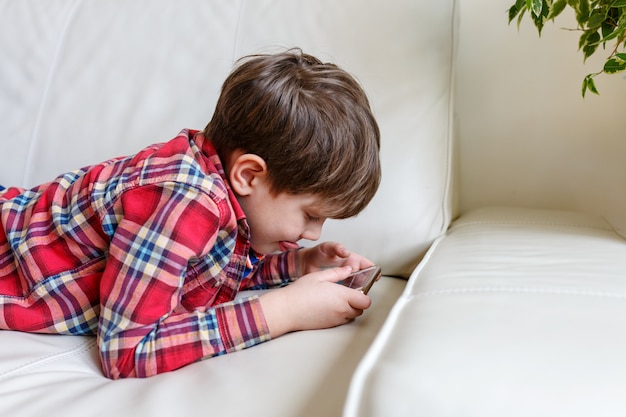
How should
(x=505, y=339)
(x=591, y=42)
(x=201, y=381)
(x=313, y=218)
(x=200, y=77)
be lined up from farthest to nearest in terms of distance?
(x=200, y=77) < (x=591, y=42) < (x=313, y=218) < (x=201, y=381) < (x=505, y=339)

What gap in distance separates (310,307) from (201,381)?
18 cm

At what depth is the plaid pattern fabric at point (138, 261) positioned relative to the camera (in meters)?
0.70

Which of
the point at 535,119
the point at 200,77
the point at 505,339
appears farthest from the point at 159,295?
the point at 535,119

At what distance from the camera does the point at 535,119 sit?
1.26 meters

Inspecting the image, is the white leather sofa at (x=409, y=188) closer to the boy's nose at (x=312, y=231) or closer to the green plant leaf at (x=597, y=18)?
the boy's nose at (x=312, y=231)

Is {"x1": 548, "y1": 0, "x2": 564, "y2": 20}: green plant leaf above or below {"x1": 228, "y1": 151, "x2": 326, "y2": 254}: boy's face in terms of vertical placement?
above

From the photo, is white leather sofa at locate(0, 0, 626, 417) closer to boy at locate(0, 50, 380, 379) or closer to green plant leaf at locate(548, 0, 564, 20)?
boy at locate(0, 50, 380, 379)

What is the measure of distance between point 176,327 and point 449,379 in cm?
Answer: 39

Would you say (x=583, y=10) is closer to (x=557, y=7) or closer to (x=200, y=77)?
(x=557, y=7)

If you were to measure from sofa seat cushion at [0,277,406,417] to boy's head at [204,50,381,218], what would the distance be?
0.62 feet

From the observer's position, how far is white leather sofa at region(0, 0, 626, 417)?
0.48 m

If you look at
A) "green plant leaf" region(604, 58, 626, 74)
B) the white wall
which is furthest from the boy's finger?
the white wall

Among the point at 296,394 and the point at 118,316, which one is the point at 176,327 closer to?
the point at 118,316

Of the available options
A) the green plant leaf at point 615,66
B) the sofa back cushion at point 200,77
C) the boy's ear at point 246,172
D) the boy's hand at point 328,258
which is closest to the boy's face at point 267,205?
the boy's ear at point 246,172
